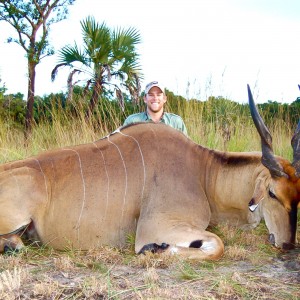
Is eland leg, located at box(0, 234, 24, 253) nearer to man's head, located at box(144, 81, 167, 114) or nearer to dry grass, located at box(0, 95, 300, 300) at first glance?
dry grass, located at box(0, 95, 300, 300)

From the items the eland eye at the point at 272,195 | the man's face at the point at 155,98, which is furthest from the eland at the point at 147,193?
the man's face at the point at 155,98

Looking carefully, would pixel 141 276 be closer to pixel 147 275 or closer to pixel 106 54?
pixel 147 275

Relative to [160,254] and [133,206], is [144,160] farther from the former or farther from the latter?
[160,254]

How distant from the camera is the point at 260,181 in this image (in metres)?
3.32

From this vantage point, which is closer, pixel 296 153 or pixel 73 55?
pixel 296 153

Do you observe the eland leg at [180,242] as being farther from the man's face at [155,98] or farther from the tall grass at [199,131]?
the tall grass at [199,131]

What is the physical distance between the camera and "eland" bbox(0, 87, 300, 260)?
126 inches

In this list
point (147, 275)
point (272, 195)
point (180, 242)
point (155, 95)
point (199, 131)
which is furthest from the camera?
point (199, 131)

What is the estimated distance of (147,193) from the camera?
3.38 m

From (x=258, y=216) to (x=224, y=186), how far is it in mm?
327

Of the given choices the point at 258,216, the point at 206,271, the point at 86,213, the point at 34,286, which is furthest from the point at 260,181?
the point at 34,286

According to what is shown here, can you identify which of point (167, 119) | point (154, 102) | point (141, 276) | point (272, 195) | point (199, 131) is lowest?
point (141, 276)

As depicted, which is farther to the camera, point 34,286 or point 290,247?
point 290,247

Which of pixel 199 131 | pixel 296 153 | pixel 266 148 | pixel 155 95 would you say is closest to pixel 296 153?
pixel 296 153
